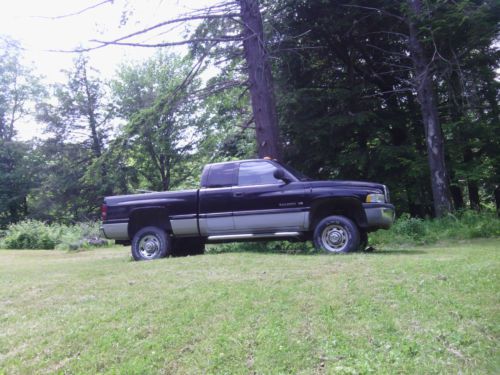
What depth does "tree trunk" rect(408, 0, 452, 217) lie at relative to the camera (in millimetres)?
13312

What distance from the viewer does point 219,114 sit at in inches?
693

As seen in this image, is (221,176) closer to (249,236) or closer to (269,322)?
(249,236)

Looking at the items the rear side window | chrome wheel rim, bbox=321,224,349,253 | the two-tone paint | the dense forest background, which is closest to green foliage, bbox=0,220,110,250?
the dense forest background

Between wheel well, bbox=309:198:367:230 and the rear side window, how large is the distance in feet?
5.89

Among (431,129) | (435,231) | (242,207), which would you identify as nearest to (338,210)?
(242,207)

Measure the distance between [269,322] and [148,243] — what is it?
5594 millimetres

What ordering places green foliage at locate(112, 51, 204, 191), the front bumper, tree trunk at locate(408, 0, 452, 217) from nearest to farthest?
the front bumper → tree trunk at locate(408, 0, 452, 217) → green foliage at locate(112, 51, 204, 191)

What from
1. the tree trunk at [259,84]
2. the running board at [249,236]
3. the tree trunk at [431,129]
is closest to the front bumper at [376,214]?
the running board at [249,236]

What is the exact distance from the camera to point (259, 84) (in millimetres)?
12352

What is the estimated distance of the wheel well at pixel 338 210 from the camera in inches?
320

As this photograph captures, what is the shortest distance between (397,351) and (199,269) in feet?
12.8

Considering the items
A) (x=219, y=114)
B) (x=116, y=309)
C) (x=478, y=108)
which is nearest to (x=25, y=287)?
(x=116, y=309)

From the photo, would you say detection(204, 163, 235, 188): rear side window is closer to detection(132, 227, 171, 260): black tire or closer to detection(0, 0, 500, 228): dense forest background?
detection(132, 227, 171, 260): black tire

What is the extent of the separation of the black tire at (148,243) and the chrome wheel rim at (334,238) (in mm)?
3265
